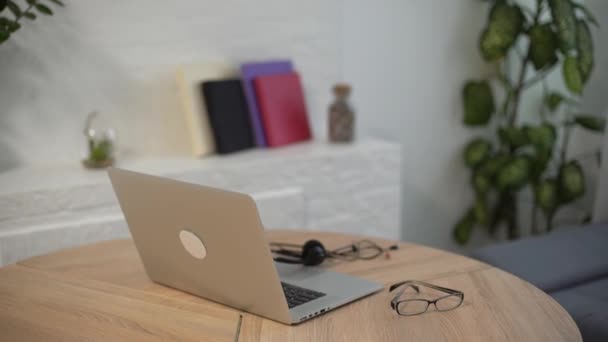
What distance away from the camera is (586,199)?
3.50 metres

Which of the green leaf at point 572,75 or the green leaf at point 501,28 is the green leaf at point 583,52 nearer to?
the green leaf at point 572,75

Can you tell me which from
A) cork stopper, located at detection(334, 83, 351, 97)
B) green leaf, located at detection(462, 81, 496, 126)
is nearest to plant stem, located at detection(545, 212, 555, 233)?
green leaf, located at detection(462, 81, 496, 126)

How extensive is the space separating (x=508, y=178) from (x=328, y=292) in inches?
74.2

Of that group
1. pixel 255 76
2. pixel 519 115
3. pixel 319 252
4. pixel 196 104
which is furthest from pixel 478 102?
pixel 319 252

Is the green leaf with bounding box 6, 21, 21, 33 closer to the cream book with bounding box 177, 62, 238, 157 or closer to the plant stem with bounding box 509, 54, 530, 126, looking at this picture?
the cream book with bounding box 177, 62, 238, 157

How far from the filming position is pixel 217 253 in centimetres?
143

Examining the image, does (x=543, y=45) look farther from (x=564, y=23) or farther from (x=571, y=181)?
(x=571, y=181)

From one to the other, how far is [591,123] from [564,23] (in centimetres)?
49

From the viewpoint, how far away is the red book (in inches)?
117

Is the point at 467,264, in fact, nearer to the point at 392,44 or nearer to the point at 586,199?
the point at 392,44

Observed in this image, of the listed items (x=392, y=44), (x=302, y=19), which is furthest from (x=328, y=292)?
(x=392, y=44)

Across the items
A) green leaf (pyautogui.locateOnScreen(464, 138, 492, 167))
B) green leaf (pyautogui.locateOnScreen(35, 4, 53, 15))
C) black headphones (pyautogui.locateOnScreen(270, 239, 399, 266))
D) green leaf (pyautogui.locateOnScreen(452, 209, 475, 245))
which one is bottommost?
green leaf (pyautogui.locateOnScreen(452, 209, 475, 245))

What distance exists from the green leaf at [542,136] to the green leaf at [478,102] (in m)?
0.26

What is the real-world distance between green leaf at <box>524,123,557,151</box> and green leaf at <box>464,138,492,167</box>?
0.28 metres
